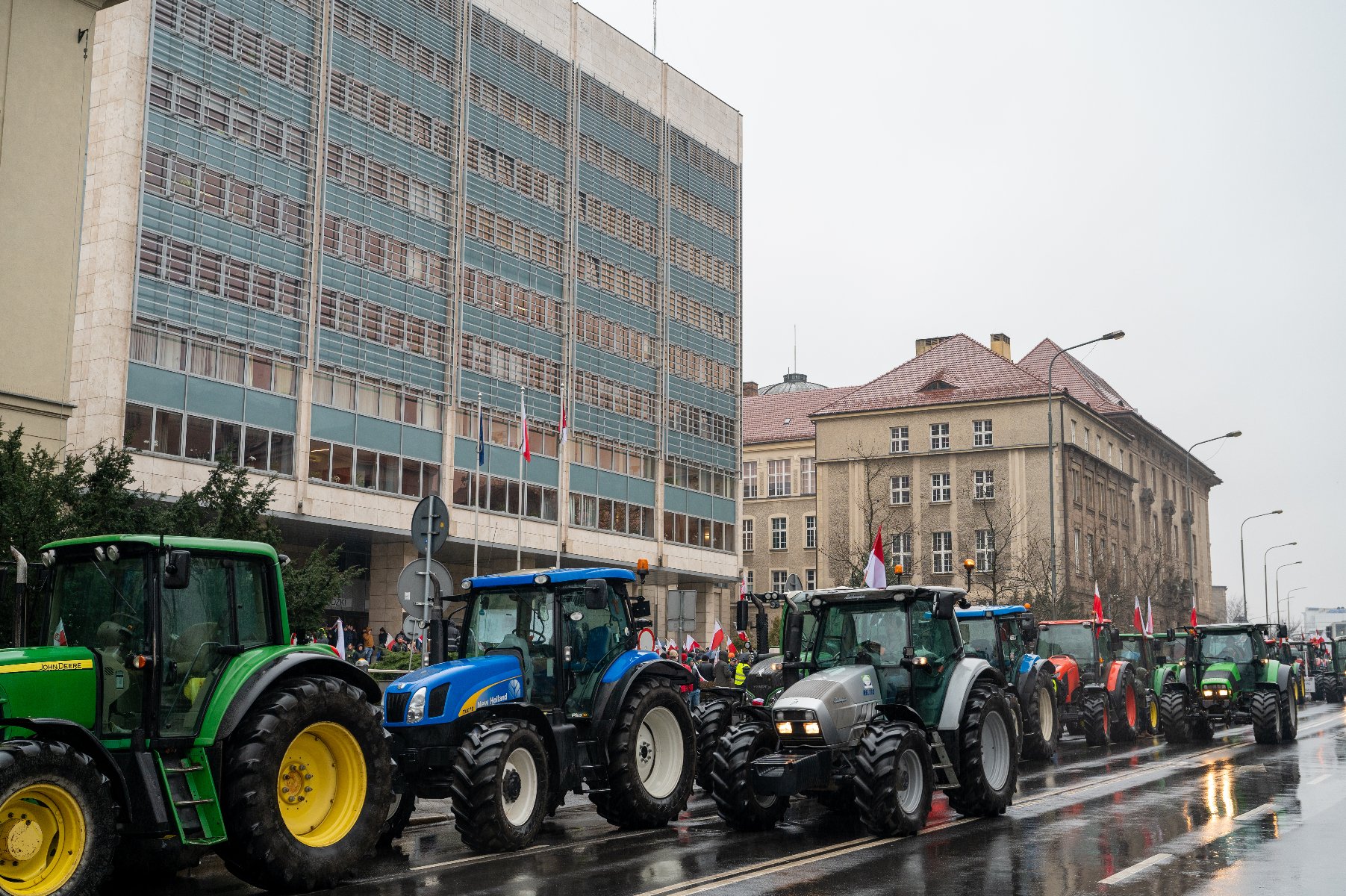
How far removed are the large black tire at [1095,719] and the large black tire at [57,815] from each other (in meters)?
19.1

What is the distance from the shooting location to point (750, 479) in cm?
8325

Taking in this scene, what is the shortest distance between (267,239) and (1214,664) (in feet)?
85.3

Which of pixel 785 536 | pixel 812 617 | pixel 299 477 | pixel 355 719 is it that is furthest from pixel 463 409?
pixel 785 536

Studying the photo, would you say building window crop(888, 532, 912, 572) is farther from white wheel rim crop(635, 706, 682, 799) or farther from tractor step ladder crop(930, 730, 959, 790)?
white wheel rim crop(635, 706, 682, 799)

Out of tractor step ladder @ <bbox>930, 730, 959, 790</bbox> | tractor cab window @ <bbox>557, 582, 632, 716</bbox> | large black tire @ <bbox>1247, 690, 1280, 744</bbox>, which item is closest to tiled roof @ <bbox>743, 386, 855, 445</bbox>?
large black tire @ <bbox>1247, 690, 1280, 744</bbox>

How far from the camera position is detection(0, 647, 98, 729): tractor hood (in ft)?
27.2

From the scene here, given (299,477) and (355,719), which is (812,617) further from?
(299,477)

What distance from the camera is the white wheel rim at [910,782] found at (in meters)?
12.1

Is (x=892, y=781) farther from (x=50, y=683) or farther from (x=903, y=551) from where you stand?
(x=903, y=551)

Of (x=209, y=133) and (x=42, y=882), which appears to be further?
(x=209, y=133)

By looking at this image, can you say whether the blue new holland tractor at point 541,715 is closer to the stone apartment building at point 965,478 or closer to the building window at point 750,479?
the stone apartment building at point 965,478

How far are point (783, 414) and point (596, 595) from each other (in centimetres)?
7343

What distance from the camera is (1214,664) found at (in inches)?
1019

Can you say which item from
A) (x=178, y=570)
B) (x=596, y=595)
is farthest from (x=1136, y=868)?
(x=178, y=570)
